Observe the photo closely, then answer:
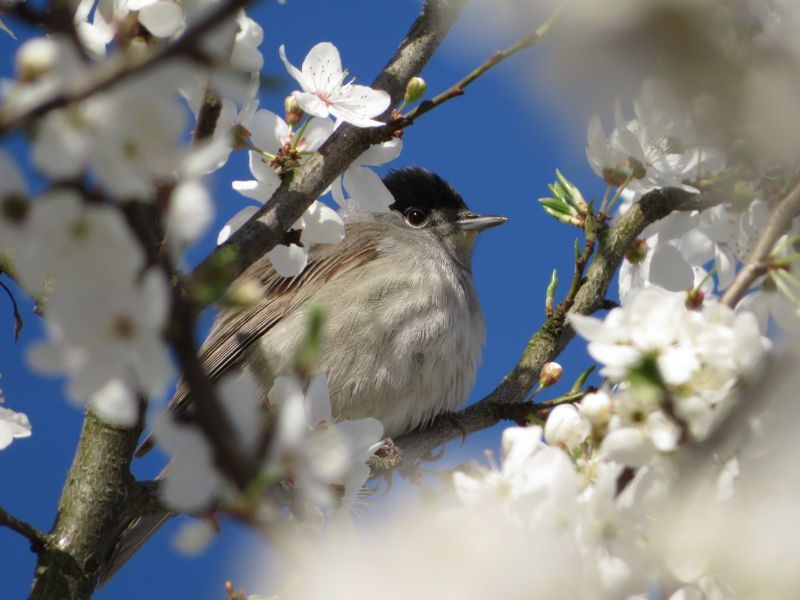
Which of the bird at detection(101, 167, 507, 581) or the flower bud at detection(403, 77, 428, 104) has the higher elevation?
the flower bud at detection(403, 77, 428, 104)

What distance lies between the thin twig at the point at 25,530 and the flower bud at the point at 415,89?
5.16 ft

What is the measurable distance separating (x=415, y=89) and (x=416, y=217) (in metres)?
2.80

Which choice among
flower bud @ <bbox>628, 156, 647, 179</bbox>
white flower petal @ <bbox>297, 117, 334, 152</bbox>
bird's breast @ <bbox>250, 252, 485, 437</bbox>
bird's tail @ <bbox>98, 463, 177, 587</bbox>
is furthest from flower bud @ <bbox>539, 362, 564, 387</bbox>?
bird's tail @ <bbox>98, 463, 177, 587</bbox>

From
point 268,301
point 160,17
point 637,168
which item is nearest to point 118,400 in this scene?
point 160,17

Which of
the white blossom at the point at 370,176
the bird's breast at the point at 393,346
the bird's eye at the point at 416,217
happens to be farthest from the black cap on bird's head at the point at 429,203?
the white blossom at the point at 370,176

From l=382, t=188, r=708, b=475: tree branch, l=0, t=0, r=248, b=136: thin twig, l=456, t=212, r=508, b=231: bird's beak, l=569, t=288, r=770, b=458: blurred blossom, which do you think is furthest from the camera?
l=456, t=212, r=508, b=231: bird's beak

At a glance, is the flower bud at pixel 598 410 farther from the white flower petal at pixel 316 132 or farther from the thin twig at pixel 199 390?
the white flower petal at pixel 316 132

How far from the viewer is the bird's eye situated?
18.3ft

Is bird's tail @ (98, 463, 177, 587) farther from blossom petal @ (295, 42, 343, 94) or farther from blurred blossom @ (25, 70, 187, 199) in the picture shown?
blurred blossom @ (25, 70, 187, 199)

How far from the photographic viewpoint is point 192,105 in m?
2.54

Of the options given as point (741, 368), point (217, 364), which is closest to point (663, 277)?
point (741, 368)

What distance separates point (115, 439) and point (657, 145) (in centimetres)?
176

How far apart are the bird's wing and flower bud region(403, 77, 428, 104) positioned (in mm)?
1746

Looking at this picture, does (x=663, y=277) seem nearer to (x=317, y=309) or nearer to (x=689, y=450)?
(x=689, y=450)
